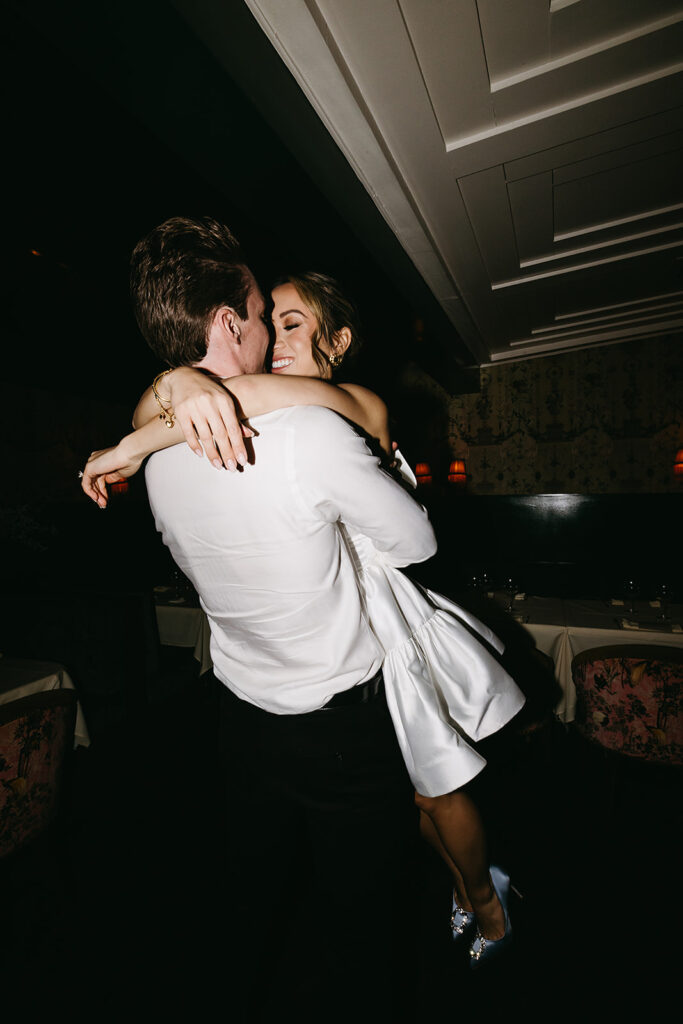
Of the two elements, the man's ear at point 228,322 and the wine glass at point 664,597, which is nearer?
the man's ear at point 228,322

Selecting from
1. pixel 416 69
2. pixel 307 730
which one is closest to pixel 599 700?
pixel 307 730

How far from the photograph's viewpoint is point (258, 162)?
1882 mm

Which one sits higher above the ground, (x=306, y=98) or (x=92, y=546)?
(x=306, y=98)

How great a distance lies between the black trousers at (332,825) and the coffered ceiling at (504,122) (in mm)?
1999

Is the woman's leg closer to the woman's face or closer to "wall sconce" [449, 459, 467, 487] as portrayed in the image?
the woman's face

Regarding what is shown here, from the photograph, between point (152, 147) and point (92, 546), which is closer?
point (152, 147)

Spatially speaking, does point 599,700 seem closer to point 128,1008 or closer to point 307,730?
point 307,730

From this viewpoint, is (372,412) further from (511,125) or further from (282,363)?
(511,125)

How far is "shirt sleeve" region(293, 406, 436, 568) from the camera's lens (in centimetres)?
77

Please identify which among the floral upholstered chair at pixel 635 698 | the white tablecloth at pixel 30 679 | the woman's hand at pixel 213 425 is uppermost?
the woman's hand at pixel 213 425

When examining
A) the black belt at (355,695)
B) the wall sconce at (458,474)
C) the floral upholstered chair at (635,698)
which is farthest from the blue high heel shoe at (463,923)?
the wall sconce at (458,474)

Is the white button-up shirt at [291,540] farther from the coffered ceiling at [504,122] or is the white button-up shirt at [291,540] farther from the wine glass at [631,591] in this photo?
the wine glass at [631,591]

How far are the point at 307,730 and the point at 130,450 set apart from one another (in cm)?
70

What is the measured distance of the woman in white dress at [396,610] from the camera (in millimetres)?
825
